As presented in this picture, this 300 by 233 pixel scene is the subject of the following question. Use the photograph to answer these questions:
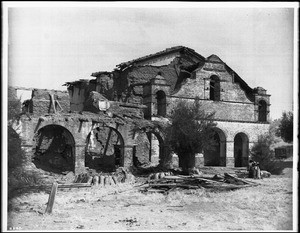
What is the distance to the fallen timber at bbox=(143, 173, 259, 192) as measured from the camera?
17969 millimetres

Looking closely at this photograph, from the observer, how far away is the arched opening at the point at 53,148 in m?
26.9

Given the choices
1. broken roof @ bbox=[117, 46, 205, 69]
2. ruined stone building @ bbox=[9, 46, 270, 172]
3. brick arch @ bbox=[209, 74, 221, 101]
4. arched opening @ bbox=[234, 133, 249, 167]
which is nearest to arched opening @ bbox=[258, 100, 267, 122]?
ruined stone building @ bbox=[9, 46, 270, 172]

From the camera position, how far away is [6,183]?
11.7 meters

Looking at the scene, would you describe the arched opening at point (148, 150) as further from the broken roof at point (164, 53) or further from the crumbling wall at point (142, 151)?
the broken roof at point (164, 53)

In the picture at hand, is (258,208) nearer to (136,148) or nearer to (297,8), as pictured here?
(297,8)

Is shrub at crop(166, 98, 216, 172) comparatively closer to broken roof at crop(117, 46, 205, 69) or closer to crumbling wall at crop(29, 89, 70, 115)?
crumbling wall at crop(29, 89, 70, 115)

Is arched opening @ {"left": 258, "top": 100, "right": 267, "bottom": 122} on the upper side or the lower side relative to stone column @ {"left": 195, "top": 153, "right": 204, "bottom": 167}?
upper

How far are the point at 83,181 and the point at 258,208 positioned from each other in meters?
9.23

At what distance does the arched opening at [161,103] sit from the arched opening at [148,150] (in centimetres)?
180

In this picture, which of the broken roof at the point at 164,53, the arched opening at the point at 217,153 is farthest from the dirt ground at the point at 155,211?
the broken roof at the point at 164,53

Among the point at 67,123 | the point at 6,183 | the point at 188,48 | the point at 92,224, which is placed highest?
the point at 188,48

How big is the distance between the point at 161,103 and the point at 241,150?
801 centimetres

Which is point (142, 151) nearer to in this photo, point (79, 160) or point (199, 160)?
point (199, 160)

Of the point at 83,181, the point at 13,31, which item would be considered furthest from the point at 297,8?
the point at 83,181
